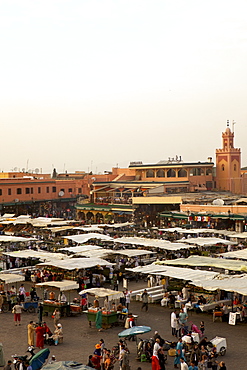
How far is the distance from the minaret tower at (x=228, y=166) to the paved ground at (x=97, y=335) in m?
44.0

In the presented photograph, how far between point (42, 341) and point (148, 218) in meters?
35.0

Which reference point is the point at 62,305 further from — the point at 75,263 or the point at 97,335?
the point at 75,263

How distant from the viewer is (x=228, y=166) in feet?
205

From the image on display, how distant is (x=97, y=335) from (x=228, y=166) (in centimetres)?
4827

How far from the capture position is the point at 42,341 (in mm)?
15273

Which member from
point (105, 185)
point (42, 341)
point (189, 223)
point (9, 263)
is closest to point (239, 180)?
point (105, 185)

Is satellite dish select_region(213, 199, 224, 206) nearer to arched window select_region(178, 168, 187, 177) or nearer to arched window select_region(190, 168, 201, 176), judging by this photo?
arched window select_region(178, 168, 187, 177)

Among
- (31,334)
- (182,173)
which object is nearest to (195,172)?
(182,173)

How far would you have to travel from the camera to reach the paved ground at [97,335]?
14414 mm

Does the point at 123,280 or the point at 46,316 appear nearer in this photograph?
the point at 46,316

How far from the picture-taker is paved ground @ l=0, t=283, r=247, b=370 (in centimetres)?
1441

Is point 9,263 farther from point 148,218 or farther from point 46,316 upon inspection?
point 148,218

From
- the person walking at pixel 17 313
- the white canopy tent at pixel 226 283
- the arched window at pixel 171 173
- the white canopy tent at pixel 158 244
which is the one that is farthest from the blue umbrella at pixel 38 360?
the arched window at pixel 171 173

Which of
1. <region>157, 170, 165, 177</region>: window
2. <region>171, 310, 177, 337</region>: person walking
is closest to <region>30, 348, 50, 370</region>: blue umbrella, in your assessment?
<region>171, 310, 177, 337</region>: person walking
